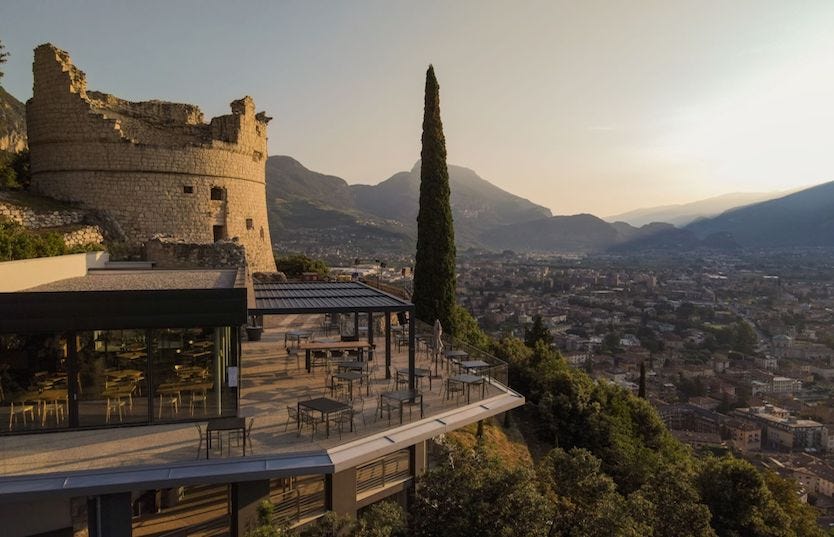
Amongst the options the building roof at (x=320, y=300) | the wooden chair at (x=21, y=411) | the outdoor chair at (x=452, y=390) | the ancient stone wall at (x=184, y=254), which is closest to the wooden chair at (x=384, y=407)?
the outdoor chair at (x=452, y=390)

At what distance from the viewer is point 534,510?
24.9 ft

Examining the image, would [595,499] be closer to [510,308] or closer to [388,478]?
[388,478]

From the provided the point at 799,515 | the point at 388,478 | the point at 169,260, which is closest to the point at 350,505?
the point at 388,478

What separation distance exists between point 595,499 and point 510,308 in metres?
114

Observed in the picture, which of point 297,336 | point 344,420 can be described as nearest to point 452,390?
point 344,420

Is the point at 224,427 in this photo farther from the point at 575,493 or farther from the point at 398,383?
the point at 575,493

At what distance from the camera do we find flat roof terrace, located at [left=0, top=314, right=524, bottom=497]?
299 inches

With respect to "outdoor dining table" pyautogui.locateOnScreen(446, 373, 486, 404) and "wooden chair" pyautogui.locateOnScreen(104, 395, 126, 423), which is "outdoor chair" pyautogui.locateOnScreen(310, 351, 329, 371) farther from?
"wooden chair" pyautogui.locateOnScreen(104, 395, 126, 423)

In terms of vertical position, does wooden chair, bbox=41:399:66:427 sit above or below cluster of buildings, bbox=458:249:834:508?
above

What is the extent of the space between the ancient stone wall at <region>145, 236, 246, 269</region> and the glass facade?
12621 millimetres

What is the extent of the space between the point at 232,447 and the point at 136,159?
759 inches

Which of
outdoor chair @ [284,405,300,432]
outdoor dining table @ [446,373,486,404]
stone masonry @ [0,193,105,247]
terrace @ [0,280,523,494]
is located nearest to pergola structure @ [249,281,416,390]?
terrace @ [0,280,523,494]

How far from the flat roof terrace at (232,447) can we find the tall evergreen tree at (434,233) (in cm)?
1103

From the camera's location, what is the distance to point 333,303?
40.9 feet
